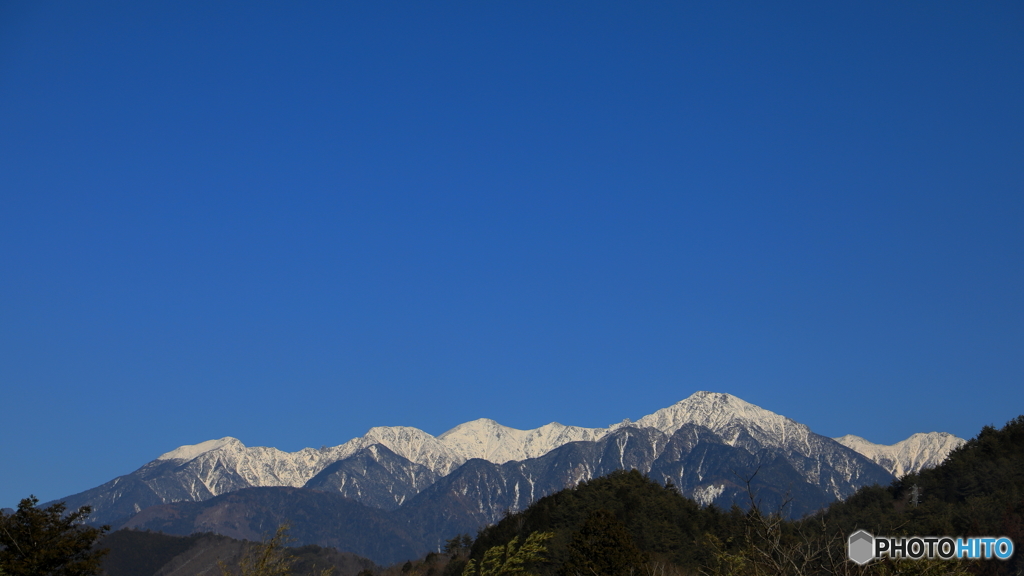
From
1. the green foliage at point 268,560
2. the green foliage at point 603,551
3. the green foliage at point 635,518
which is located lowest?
the green foliage at point 268,560

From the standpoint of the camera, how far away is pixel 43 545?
42.7m

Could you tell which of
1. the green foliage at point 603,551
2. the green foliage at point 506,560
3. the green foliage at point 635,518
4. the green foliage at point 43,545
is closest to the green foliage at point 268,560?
the green foliage at point 506,560

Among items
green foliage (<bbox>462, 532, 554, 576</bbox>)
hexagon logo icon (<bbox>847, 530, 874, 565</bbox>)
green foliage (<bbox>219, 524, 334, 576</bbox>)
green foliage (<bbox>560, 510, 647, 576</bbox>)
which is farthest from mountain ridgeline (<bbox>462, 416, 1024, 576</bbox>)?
hexagon logo icon (<bbox>847, 530, 874, 565</bbox>)

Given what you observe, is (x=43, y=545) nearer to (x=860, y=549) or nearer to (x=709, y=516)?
(x=860, y=549)

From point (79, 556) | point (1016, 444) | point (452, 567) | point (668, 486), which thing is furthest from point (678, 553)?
point (79, 556)

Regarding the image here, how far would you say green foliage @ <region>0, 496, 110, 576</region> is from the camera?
4138 cm

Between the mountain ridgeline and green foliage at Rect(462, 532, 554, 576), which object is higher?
the mountain ridgeline

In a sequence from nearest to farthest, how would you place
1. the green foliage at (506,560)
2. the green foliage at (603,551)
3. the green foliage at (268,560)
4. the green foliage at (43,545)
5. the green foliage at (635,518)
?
the green foliage at (506,560)
the green foliage at (268,560)
the green foliage at (43,545)
the green foliage at (603,551)
the green foliage at (635,518)

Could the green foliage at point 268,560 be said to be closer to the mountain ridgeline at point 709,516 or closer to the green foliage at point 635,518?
the mountain ridgeline at point 709,516

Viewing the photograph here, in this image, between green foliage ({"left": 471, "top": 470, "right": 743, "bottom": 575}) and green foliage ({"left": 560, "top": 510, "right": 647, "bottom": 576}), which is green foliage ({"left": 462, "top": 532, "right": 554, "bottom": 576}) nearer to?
green foliage ({"left": 560, "top": 510, "right": 647, "bottom": 576})

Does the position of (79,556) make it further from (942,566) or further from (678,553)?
(678,553)

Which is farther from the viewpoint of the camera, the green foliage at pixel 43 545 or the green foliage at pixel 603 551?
the green foliage at pixel 603 551

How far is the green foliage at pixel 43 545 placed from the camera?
4138 centimetres

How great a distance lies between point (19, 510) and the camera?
44.2 metres
